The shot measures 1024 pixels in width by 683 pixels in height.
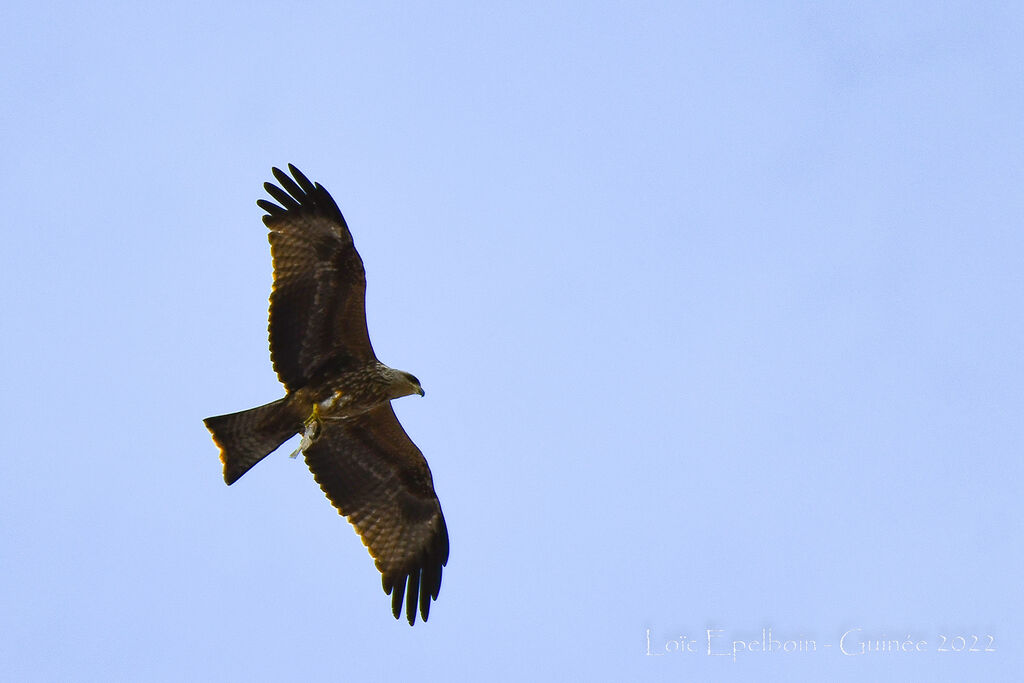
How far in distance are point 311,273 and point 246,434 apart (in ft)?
4.85

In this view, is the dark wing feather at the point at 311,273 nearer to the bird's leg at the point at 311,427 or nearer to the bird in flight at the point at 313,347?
the bird in flight at the point at 313,347

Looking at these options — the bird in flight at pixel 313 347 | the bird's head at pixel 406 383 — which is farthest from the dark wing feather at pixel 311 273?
the bird's head at pixel 406 383

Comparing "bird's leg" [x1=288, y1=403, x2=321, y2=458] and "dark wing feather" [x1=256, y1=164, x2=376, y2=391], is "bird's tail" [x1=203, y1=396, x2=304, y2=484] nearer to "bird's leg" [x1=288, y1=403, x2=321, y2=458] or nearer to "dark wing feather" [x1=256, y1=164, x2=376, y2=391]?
"bird's leg" [x1=288, y1=403, x2=321, y2=458]

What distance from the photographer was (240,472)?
10.5 m

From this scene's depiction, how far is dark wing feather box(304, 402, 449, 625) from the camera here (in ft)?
36.9

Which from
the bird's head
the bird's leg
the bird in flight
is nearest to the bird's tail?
the bird in flight

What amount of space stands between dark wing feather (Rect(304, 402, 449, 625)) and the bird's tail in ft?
2.25

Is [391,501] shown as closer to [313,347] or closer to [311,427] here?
[311,427]

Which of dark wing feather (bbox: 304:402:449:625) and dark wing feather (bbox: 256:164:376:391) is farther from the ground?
dark wing feather (bbox: 256:164:376:391)

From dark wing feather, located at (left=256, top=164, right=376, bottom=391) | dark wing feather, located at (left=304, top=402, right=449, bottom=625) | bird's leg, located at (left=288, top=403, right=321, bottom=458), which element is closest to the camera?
dark wing feather, located at (left=256, top=164, right=376, bottom=391)

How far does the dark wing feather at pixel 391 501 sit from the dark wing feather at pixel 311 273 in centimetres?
104

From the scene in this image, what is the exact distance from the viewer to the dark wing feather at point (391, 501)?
11250 mm

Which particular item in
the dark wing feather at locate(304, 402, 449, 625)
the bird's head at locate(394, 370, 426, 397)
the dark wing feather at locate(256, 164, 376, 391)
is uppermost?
the dark wing feather at locate(256, 164, 376, 391)

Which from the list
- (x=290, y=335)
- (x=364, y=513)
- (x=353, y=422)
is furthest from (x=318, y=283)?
(x=364, y=513)
